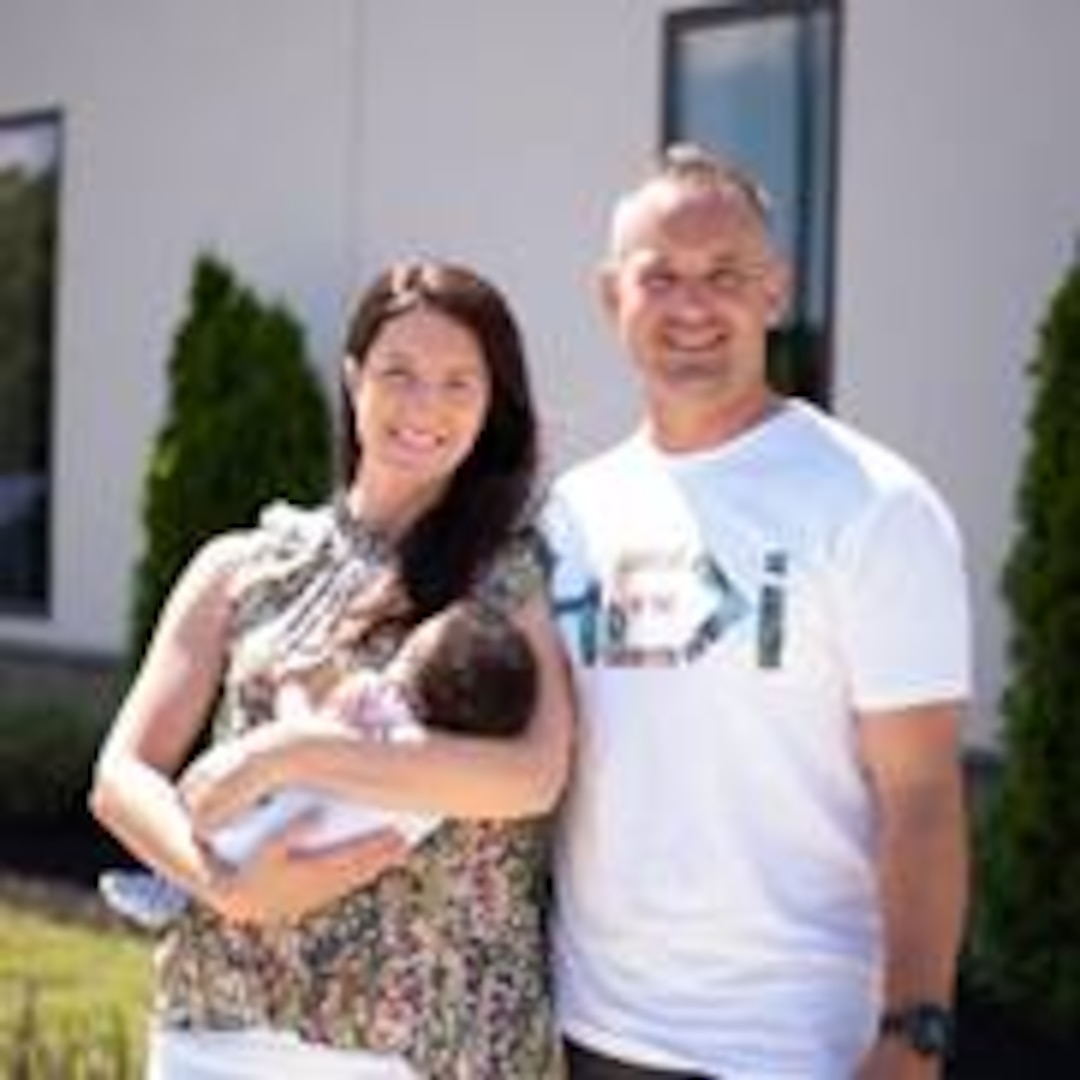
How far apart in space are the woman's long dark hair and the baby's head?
0.07 metres

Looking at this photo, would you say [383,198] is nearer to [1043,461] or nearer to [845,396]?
[845,396]

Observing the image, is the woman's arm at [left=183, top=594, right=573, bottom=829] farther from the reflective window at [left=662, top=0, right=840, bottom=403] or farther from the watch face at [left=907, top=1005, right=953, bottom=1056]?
the reflective window at [left=662, top=0, right=840, bottom=403]

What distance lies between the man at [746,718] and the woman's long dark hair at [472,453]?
118 mm

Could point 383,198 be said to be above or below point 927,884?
above

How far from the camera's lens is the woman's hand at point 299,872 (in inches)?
113

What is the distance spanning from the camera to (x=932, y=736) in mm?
2748

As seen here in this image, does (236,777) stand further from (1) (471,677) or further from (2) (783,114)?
(2) (783,114)

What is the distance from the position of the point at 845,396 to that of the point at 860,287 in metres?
0.34

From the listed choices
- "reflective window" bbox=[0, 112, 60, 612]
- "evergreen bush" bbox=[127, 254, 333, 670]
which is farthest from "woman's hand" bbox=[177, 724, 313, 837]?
"reflective window" bbox=[0, 112, 60, 612]

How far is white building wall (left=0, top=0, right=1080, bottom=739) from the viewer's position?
318 inches

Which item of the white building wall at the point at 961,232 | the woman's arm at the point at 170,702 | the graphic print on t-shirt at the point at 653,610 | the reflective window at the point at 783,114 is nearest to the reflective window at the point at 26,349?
the reflective window at the point at 783,114

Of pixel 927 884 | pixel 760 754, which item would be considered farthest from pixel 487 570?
pixel 927 884

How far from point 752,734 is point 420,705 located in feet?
1.18

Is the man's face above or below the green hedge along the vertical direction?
above
